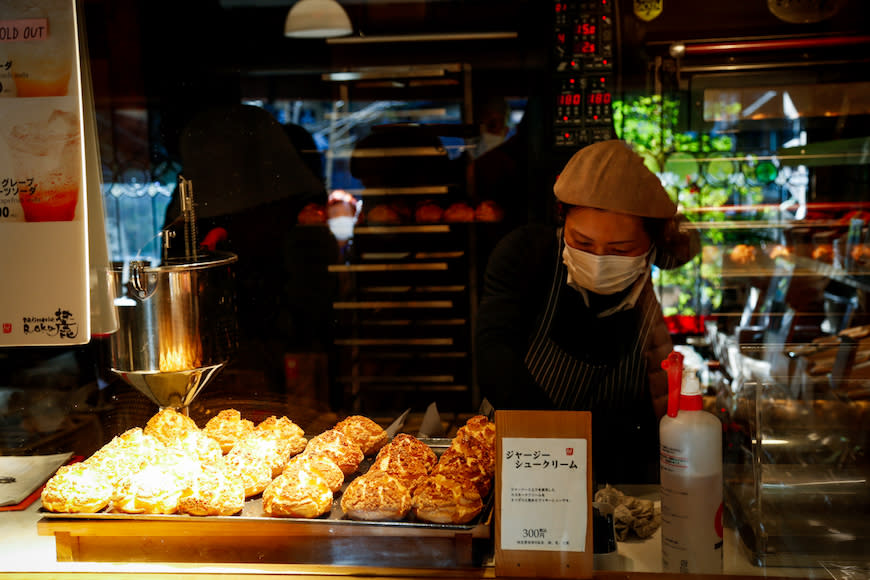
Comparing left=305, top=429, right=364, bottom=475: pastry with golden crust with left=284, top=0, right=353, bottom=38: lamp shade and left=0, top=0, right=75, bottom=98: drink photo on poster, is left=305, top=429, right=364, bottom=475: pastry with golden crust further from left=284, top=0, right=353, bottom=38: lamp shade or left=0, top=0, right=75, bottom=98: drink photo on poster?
left=284, top=0, right=353, bottom=38: lamp shade

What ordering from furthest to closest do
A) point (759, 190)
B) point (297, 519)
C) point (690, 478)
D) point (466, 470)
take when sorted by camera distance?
point (759, 190)
point (466, 470)
point (297, 519)
point (690, 478)

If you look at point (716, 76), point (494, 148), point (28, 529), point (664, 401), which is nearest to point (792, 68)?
point (716, 76)

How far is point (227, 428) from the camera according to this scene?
1860mm

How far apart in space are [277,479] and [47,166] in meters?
0.84

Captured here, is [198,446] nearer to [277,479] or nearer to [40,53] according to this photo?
[277,479]

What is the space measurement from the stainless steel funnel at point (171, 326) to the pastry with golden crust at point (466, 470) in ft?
2.02

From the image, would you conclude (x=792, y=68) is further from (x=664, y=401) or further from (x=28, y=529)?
(x=28, y=529)

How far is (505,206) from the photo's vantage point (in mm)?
3953

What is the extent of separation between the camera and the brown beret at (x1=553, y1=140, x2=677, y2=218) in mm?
2203

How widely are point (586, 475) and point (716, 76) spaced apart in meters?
2.82

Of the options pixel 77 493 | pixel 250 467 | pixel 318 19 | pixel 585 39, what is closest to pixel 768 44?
pixel 585 39

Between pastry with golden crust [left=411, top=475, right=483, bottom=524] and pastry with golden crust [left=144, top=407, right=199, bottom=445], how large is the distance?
0.61 metres

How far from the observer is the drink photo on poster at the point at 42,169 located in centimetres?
169

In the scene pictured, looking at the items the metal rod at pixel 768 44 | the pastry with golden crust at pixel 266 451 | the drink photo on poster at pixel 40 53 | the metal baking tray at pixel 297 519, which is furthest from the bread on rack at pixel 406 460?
the metal rod at pixel 768 44
